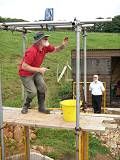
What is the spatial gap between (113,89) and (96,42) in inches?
706

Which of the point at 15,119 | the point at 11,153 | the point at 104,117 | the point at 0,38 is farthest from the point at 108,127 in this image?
the point at 0,38

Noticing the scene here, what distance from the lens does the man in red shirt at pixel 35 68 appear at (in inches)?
293

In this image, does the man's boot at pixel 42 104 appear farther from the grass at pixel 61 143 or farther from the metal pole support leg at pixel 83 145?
the grass at pixel 61 143

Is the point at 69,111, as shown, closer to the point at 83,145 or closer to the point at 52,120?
the point at 52,120

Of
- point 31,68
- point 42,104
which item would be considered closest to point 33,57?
point 31,68

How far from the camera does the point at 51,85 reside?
21797mm

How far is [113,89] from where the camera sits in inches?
766

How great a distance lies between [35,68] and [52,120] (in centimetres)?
108

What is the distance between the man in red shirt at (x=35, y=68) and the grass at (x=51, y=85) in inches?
150

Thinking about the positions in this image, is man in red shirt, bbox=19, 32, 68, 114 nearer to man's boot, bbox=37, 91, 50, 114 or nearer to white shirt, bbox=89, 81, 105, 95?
man's boot, bbox=37, 91, 50, 114

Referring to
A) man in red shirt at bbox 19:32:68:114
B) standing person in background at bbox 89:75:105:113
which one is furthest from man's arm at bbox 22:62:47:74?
standing person in background at bbox 89:75:105:113

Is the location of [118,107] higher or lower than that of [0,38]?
lower

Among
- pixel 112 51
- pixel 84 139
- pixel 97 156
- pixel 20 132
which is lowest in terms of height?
pixel 97 156

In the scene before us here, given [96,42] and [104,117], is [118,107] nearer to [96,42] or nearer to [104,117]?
[104,117]
